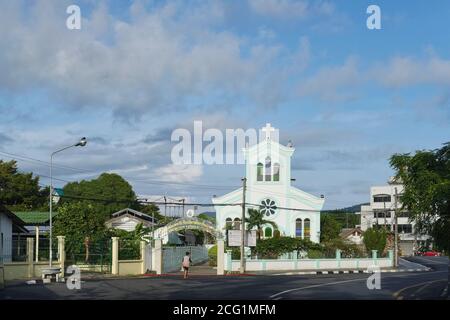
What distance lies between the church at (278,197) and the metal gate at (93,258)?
1111 inches

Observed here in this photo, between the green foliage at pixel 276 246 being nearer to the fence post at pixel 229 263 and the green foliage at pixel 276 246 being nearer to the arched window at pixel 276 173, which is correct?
the fence post at pixel 229 263

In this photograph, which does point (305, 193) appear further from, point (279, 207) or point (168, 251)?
point (168, 251)

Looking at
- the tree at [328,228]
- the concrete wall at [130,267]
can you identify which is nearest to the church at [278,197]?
the tree at [328,228]

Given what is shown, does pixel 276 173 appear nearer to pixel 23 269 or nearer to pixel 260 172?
pixel 260 172

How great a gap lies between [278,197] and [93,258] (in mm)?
31154

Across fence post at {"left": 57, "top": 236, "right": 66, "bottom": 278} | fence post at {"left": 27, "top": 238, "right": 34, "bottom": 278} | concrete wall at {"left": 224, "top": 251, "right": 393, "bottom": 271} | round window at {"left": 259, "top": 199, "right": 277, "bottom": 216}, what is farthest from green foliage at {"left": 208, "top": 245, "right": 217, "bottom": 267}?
fence post at {"left": 27, "top": 238, "right": 34, "bottom": 278}

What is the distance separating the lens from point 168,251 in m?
41.0

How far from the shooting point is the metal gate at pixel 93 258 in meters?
35.1

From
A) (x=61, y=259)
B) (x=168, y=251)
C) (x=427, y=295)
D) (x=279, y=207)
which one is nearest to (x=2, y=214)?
(x=61, y=259)

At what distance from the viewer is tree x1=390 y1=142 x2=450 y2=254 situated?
703 inches

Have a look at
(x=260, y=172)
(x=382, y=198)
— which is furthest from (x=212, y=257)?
(x=382, y=198)

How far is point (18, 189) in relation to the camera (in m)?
66.1

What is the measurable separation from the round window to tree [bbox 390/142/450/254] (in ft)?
146
